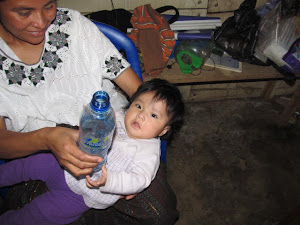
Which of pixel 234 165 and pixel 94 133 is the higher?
pixel 94 133

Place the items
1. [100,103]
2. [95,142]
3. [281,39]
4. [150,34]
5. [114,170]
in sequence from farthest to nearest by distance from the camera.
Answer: [281,39], [150,34], [114,170], [95,142], [100,103]

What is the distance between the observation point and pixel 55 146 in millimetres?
1176

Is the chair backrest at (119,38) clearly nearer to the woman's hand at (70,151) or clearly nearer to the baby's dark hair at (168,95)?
the baby's dark hair at (168,95)

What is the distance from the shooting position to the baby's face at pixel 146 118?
1.50 m

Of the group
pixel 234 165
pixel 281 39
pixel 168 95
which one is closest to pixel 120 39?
pixel 168 95

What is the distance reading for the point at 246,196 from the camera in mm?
2529

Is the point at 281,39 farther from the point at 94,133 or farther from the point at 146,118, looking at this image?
the point at 94,133

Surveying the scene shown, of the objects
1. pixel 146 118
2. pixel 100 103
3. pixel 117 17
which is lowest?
pixel 146 118

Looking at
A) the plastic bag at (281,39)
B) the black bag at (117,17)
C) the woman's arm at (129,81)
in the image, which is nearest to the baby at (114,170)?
the woman's arm at (129,81)

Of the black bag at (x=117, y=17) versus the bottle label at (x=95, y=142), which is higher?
the black bag at (x=117, y=17)

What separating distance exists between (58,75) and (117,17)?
3.73ft

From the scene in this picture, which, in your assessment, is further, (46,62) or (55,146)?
(46,62)

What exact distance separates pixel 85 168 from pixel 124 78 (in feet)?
2.57

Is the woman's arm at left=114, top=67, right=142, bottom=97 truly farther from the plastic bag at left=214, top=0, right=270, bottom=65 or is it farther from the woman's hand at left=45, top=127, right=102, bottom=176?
the plastic bag at left=214, top=0, right=270, bottom=65
